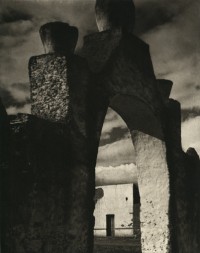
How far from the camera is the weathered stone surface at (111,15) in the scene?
24.5ft

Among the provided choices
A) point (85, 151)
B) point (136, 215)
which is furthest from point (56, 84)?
point (136, 215)

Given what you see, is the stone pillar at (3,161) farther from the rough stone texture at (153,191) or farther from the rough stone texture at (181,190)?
the rough stone texture at (181,190)

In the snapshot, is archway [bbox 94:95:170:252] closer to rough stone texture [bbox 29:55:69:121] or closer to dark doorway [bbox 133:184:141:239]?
rough stone texture [bbox 29:55:69:121]

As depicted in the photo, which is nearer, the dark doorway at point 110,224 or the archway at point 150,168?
the archway at point 150,168

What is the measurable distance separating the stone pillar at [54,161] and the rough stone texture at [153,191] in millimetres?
2175

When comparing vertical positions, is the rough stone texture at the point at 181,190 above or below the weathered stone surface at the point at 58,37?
below

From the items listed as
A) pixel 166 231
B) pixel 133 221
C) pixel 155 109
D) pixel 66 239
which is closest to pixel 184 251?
pixel 166 231

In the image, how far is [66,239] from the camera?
17.6 ft

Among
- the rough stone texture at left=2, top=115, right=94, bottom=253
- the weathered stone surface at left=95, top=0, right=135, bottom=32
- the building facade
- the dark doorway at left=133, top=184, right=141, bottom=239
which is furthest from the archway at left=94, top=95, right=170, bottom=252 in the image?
the building facade

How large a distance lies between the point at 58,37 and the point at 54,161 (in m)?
1.99

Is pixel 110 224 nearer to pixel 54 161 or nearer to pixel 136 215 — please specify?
pixel 136 215

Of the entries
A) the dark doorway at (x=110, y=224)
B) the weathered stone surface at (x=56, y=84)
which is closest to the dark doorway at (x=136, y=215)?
the dark doorway at (x=110, y=224)

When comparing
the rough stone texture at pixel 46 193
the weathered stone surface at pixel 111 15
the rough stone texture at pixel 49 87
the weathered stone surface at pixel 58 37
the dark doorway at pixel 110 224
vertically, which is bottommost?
the dark doorway at pixel 110 224

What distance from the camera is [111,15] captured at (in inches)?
294
